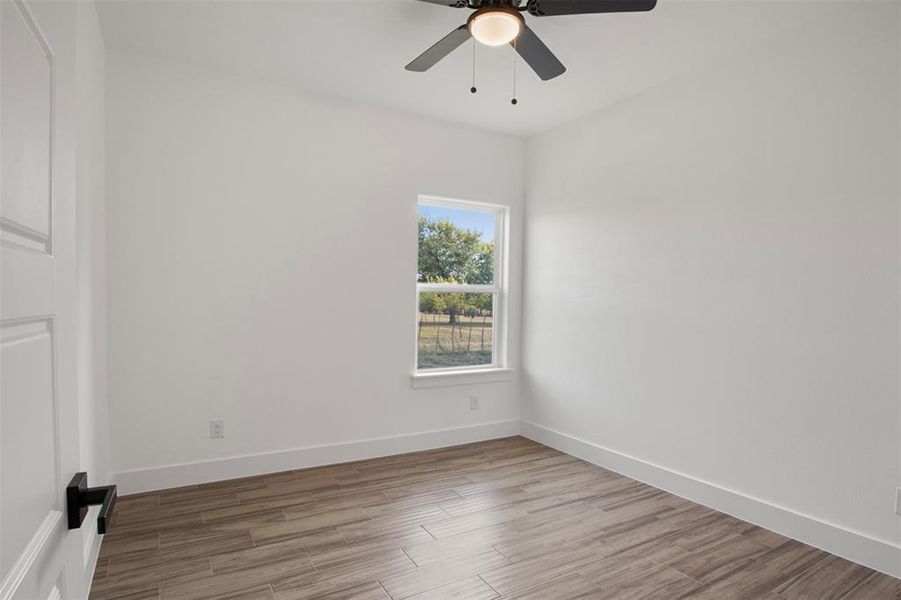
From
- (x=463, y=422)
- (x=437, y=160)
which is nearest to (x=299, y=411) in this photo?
(x=463, y=422)

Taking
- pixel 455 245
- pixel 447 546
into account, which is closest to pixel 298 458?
pixel 447 546

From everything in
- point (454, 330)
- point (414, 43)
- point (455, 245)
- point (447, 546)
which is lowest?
point (447, 546)

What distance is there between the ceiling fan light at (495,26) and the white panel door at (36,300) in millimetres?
1598

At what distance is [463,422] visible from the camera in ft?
14.1

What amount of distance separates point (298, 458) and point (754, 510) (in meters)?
2.91

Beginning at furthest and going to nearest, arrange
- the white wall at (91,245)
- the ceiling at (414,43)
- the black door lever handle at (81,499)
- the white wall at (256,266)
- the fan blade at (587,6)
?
the white wall at (256,266) < the ceiling at (414,43) < the white wall at (91,245) < the fan blade at (587,6) < the black door lever handle at (81,499)

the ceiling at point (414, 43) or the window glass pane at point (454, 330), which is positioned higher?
the ceiling at point (414, 43)

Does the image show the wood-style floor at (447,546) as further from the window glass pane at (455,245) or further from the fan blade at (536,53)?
the fan blade at (536,53)

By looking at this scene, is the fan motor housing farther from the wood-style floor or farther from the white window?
the wood-style floor

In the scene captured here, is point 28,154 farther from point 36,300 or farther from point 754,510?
point 754,510

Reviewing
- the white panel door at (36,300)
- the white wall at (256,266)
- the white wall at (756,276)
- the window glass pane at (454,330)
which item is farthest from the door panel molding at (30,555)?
the window glass pane at (454,330)

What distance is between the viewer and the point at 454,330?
4379 millimetres

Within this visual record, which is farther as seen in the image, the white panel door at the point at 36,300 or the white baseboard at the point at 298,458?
the white baseboard at the point at 298,458

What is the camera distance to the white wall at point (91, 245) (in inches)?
82.1
